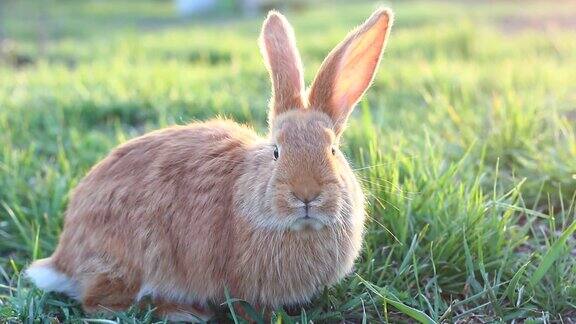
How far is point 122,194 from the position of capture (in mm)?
2719

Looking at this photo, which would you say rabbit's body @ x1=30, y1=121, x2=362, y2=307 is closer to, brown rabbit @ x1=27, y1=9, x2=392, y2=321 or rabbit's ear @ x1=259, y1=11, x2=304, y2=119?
brown rabbit @ x1=27, y1=9, x2=392, y2=321

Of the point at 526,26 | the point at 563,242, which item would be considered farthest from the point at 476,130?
the point at 526,26

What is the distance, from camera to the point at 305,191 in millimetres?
2238

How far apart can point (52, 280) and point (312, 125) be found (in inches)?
47.1

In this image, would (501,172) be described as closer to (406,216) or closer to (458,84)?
(406,216)

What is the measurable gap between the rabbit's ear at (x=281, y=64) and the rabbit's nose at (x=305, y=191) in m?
0.48

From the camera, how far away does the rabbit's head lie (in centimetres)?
228

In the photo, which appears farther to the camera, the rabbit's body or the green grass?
the green grass

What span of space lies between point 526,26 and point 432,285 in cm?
899

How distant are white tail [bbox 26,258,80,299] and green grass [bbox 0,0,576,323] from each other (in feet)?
0.16

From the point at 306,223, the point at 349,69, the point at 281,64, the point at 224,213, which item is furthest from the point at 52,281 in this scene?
the point at 349,69

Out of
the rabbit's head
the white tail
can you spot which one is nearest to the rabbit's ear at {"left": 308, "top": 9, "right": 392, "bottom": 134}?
the rabbit's head

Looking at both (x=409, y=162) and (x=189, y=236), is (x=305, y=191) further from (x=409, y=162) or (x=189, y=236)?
(x=409, y=162)

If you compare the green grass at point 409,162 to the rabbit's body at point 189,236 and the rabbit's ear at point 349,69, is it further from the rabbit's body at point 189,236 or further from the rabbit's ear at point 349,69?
the rabbit's ear at point 349,69
